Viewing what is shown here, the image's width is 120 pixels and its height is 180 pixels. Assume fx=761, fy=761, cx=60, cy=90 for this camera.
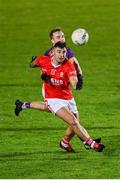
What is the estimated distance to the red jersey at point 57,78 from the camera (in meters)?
12.9

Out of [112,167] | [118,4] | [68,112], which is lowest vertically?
[112,167]

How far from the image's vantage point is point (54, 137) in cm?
1427

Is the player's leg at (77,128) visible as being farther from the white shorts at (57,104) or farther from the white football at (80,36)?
the white football at (80,36)

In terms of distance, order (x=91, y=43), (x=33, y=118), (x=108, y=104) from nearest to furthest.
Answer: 1. (x=33, y=118)
2. (x=108, y=104)
3. (x=91, y=43)

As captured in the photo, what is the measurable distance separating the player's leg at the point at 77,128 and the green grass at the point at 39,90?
0.82 ft

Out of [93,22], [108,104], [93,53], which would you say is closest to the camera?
[108,104]

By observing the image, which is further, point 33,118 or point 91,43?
point 91,43

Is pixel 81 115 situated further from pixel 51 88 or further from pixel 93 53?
pixel 93 53

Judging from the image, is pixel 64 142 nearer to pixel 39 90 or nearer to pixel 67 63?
pixel 67 63

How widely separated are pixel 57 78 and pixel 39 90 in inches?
261

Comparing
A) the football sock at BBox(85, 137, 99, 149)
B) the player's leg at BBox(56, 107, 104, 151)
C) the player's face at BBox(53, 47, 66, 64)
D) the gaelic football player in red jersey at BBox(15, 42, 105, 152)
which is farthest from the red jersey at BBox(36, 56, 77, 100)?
the football sock at BBox(85, 137, 99, 149)

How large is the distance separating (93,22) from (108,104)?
46.2 ft

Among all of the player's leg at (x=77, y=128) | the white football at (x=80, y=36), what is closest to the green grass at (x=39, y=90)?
the player's leg at (x=77, y=128)

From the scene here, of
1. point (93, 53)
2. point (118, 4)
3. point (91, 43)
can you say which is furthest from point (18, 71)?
point (118, 4)
